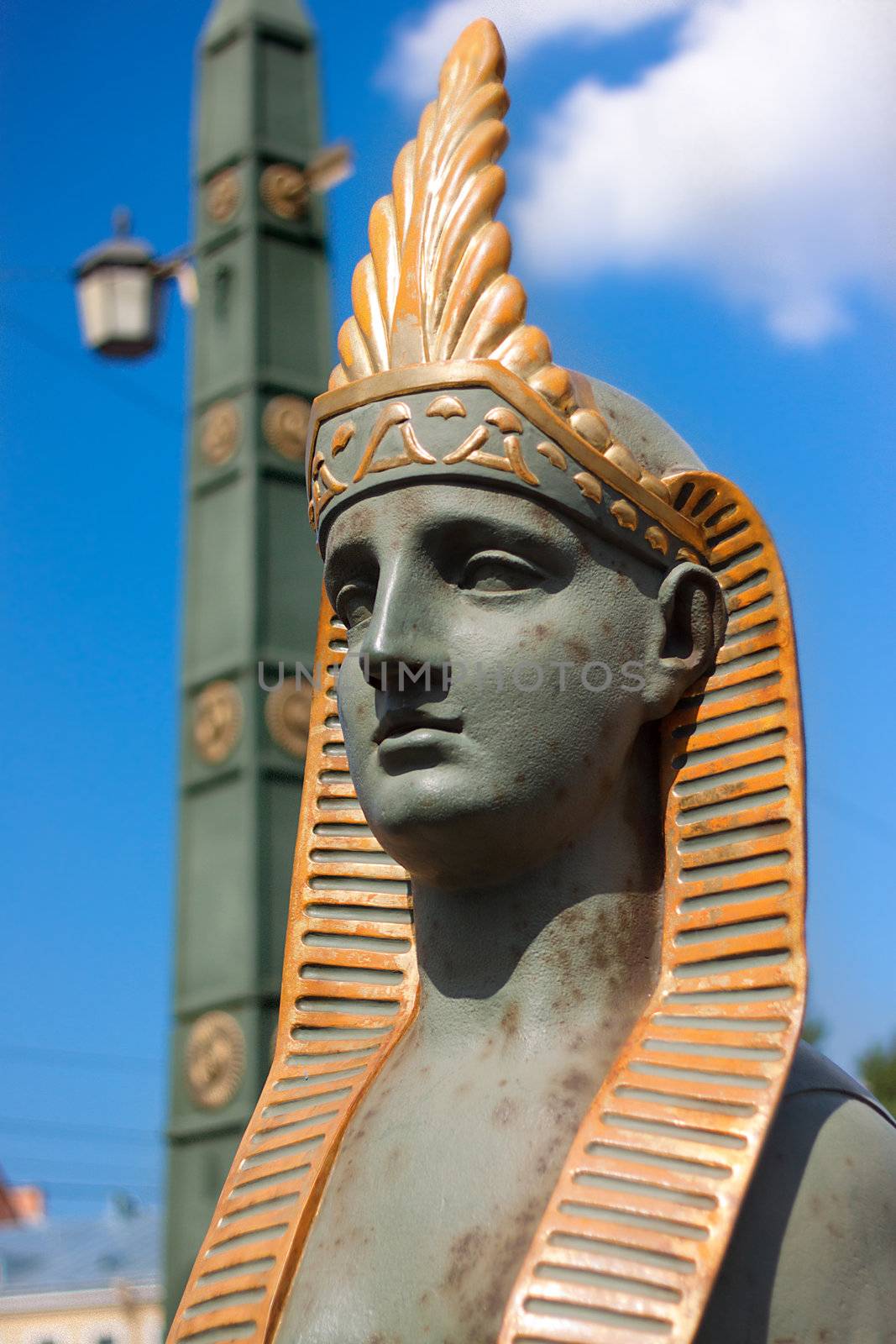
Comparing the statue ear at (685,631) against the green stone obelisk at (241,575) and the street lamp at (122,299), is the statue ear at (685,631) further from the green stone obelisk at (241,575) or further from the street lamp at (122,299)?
the street lamp at (122,299)

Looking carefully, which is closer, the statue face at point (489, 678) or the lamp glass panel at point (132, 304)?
the statue face at point (489, 678)

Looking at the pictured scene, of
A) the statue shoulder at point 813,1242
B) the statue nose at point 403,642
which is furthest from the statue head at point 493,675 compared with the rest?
the statue shoulder at point 813,1242

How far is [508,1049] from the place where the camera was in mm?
2531

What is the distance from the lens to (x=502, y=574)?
2549 millimetres

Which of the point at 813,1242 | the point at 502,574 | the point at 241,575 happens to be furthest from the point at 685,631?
the point at 241,575

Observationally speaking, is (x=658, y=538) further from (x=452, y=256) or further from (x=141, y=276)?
(x=141, y=276)

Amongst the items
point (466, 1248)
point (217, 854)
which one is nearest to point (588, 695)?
point (466, 1248)

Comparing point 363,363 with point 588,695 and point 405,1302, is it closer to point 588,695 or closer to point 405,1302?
point 588,695

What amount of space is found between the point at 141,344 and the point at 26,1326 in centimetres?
1121

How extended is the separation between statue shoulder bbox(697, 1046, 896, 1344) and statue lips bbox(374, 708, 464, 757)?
0.75m

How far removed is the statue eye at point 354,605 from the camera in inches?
108

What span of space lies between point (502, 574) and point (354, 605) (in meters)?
0.34

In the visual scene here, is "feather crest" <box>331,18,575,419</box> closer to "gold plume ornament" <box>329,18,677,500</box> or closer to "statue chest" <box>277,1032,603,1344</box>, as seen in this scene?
"gold plume ornament" <box>329,18,677,500</box>

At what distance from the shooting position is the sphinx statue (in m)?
2.25
